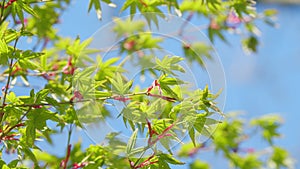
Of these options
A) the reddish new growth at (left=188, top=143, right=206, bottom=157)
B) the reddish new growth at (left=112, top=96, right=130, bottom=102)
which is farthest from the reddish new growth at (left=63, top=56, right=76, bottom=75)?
the reddish new growth at (left=188, top=143, right=206, bottom=157)

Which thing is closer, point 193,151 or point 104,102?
point 104,102

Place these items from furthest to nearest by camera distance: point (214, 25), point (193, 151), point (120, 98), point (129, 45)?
point (193, 151), point (214, 25), point (129, 45), point (120, 98)

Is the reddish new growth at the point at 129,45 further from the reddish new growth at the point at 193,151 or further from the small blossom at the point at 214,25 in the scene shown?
the reddish new growth at the point at 193,151

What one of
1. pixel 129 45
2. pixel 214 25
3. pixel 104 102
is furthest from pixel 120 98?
pixel 214 25

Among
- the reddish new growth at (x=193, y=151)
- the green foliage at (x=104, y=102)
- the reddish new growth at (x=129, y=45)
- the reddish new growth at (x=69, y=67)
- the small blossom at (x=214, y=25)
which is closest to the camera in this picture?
the green foliage at (x=104, y=102)

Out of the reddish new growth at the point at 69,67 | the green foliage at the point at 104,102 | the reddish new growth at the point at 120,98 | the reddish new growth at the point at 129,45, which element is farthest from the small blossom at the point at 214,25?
the reddish new growth at the point at 120,98

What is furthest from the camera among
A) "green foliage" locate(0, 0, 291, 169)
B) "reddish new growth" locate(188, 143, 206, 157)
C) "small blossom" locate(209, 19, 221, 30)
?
"reddish new growth" locate(188, 143, 206, 157)

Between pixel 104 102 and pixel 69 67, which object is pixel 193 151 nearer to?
pixel 69 67

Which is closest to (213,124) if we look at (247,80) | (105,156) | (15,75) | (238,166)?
(105,156)

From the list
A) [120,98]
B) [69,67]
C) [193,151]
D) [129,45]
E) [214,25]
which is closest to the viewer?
[120,98]

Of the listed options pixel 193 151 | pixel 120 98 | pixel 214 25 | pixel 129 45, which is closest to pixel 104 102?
pixel 120 98

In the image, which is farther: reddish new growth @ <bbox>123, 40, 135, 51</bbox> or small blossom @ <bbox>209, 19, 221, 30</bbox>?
small blossom @ <bbox>209, 19, 221, 30</bbox>

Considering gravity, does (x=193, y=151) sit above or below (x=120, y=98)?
below

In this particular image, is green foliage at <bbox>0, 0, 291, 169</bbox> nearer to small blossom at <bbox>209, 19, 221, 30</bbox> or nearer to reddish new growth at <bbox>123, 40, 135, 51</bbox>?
reddish new growth at <bbox>123, 40, 135, 51</bbox>
